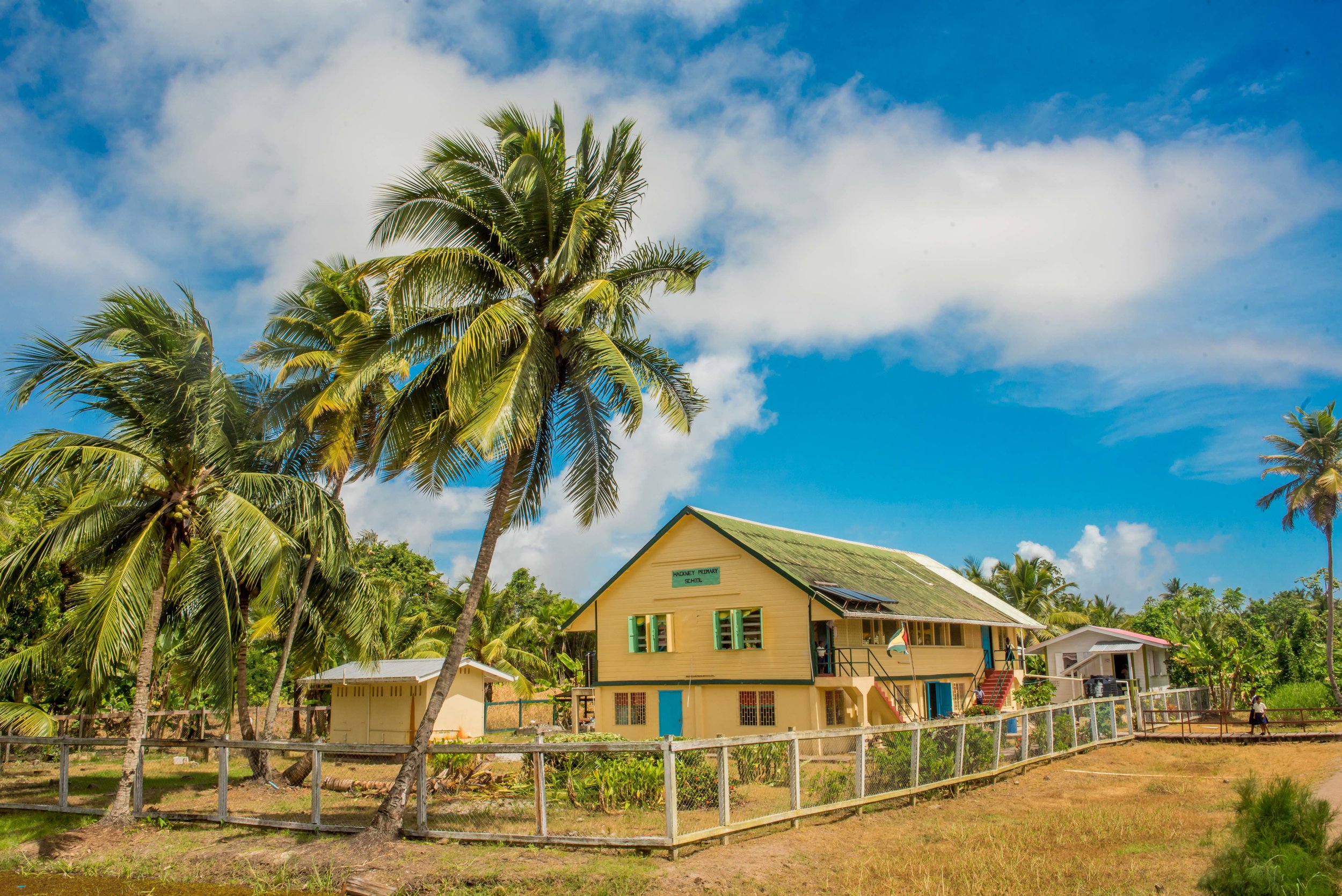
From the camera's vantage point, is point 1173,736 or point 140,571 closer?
point 140,571

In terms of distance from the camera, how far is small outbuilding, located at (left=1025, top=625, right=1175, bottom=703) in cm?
3797

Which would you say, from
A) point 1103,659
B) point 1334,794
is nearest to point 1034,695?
point 1103,659

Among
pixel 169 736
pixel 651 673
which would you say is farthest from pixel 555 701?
pixel 169 736

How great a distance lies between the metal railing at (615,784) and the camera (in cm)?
1247

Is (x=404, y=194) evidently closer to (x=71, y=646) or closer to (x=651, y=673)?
(x=71, y=646)

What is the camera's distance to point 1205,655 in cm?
3131

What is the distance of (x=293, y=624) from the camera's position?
65.6ft

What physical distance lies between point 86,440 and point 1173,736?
2852 centimetres

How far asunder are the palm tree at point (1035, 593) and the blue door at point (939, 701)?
83.7 ft

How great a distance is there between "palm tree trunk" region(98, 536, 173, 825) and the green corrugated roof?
15.3 m

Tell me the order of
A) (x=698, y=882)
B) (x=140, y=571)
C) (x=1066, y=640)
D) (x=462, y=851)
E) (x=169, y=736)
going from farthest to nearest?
(x=1066, y=640), (x=169, y=736), (x=140, y=571), (x=462, y=851), (x=698, y=882)

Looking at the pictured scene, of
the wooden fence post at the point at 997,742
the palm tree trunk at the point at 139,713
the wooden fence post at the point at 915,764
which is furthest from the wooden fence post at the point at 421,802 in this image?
the wooden fence post at the point at 997,742

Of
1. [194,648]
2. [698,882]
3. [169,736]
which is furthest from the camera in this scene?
[169,736]

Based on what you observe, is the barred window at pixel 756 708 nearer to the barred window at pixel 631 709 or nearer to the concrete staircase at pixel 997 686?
the barred window at pixel 631 709
